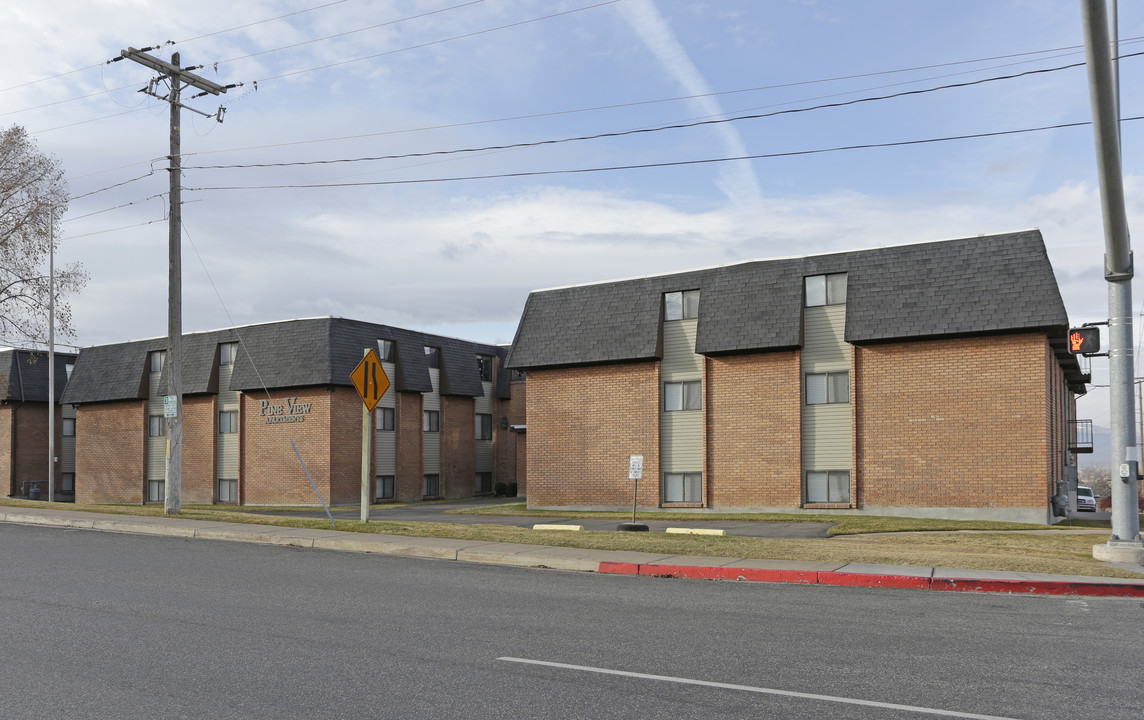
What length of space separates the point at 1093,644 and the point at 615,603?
4.77 metres

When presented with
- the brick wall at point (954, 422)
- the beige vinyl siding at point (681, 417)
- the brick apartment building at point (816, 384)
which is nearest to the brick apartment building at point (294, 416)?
the brick apartment building at point (816, 384)

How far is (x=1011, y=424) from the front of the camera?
2541 cm

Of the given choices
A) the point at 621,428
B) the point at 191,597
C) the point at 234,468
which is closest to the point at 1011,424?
the point at 621,428

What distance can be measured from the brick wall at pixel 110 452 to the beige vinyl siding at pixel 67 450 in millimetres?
6062

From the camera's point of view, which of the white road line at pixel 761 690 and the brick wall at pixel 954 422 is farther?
the brick wall at pixel 954 422

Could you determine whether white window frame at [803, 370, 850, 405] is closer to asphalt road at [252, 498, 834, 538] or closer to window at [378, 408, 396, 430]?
asphalt road at [252, 498, 834, 538]

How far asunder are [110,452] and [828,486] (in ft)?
116

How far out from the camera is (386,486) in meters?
42.4

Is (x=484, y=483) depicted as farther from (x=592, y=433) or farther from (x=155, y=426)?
(x=592, y=433)

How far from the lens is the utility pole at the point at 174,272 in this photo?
24.5 metres

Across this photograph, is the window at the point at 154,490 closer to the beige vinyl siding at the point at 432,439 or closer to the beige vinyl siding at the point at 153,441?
the beige vinyl siding at the point at 153,441

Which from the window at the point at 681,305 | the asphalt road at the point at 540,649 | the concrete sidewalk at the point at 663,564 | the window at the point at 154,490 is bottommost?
the window at the point at 154,490

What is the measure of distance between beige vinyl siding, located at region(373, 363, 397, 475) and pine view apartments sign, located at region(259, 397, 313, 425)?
3315 millimetres

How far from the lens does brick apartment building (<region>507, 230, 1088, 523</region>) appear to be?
25516 mm
